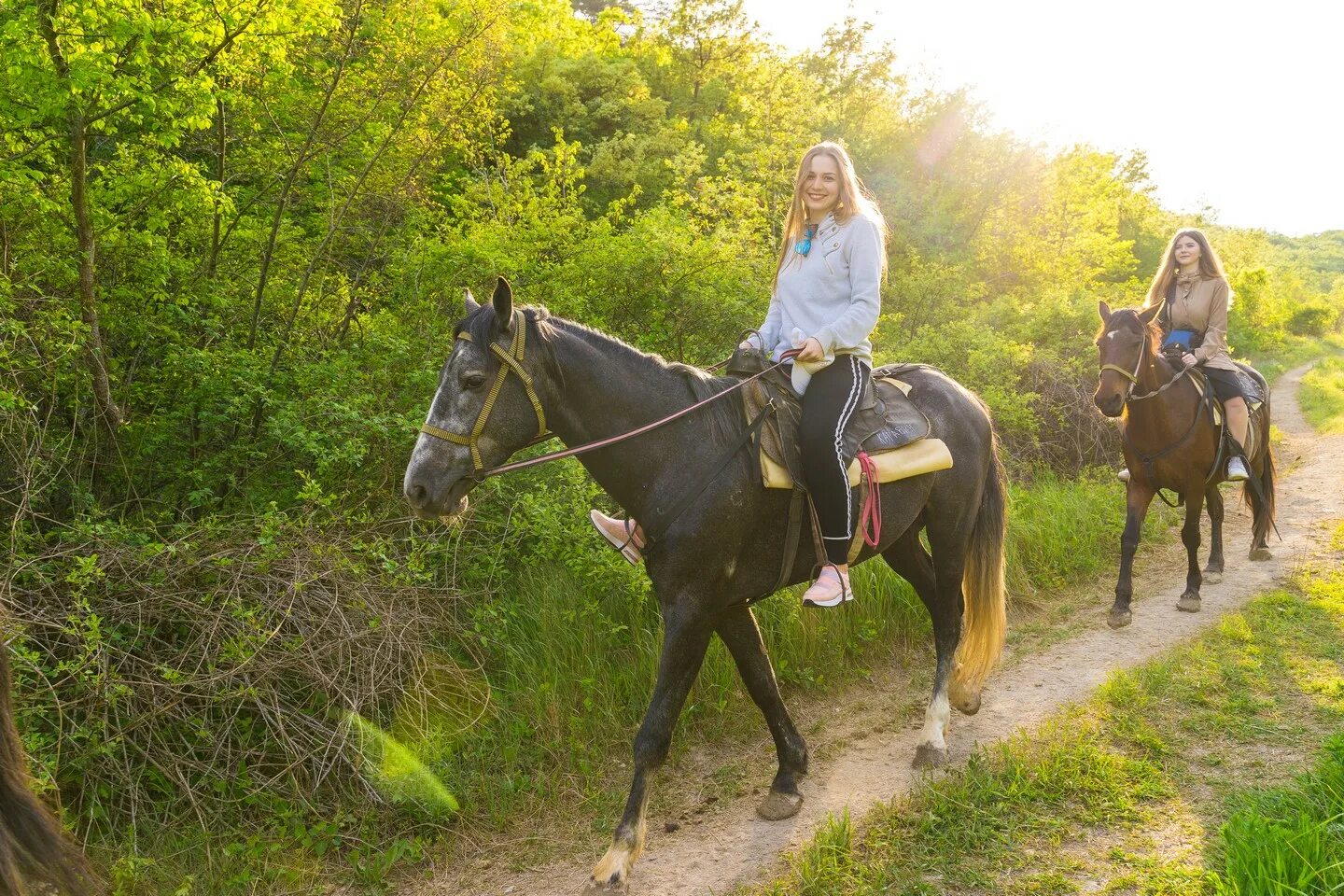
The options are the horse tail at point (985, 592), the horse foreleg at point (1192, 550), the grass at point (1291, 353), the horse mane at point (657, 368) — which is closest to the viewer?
the horse mane at point (657, 368)

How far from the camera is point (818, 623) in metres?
5.38

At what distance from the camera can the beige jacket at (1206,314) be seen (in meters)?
7.10

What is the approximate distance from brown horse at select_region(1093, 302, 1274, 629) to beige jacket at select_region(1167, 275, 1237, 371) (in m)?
0.39

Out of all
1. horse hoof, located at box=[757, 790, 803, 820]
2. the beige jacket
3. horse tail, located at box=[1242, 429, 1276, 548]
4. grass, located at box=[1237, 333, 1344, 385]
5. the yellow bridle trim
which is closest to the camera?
horse hoof, located at box=[757, 790, 803, 820]

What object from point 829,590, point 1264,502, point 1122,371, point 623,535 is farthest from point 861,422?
point 1264,502

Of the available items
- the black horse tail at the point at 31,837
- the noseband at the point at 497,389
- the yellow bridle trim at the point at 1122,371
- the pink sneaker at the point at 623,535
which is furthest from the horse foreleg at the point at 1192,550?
the black horse tail at the point at 31,837

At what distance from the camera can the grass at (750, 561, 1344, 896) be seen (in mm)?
3004

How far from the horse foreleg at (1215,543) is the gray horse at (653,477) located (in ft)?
14.8

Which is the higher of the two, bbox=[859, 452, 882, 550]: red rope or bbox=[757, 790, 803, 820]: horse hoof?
bbox=[859, 452, 882, 550]: red rope

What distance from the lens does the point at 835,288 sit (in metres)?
3.88

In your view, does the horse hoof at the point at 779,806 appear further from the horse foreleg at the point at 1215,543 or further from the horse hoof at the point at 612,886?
the horse foreleg at the point at 1215,543

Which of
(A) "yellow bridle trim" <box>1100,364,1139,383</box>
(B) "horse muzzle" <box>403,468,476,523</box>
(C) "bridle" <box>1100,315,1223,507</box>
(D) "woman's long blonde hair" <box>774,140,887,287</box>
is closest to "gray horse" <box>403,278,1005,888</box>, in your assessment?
(B) "horse muzzle" <box>403,468,476,523</box>

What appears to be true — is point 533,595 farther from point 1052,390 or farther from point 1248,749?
point 1052,390

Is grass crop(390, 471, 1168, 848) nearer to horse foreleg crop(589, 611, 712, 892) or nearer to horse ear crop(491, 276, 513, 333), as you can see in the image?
horse foreleg crop(589, 611, 712, 892)
